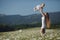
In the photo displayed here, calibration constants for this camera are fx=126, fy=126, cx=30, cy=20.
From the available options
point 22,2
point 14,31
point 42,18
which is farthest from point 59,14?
point 14,31

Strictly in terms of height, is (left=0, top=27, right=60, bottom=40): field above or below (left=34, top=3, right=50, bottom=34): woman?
below

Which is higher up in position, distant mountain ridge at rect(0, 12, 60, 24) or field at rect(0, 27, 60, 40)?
distant mountain ridge at rect(0, 12, 60, 24)

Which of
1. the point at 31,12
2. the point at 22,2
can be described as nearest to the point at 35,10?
the point at 31,12

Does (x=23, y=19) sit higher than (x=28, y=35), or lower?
higher

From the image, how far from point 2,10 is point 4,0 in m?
0.15

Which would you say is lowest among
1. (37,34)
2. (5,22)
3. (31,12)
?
(37,34)

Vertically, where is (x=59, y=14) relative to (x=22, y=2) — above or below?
below

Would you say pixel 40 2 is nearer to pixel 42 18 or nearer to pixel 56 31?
pixel 42 18

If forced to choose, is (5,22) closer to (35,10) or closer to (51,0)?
(35,10)

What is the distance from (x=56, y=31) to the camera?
185 centimetres

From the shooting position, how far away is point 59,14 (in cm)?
188

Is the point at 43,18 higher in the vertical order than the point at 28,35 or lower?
higher

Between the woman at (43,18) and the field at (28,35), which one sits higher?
the woman at (43,18)

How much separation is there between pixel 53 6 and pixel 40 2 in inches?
8.4
